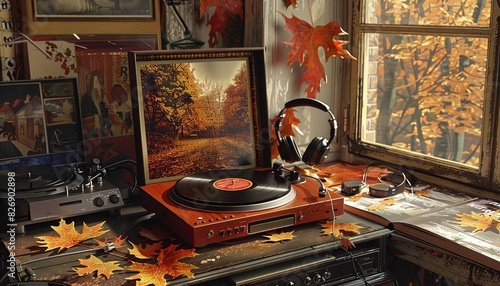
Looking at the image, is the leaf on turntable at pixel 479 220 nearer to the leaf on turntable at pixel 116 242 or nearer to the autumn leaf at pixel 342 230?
the autumn leaf at pixel 342 230

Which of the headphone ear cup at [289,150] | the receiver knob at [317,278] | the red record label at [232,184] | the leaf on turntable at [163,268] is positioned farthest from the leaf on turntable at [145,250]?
the headphone ear cup at [289,150]

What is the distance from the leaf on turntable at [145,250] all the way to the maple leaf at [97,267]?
5cm

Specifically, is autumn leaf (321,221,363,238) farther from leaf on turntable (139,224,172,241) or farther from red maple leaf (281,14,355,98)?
red maple leaf (281,14,355,98)

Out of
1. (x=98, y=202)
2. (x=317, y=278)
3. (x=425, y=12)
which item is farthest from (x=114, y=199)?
(x=425, y=12)

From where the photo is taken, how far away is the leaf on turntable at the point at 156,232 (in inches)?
58.5

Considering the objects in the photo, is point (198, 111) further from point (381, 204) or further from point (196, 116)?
point (381, 204)

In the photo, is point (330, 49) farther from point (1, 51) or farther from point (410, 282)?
point (1, 51)

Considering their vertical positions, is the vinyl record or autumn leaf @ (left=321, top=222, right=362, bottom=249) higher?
the vinyl record

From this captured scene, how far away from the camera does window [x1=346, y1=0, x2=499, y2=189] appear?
1.81 metres

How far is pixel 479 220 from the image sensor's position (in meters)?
1.59

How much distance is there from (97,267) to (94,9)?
33.4 inches

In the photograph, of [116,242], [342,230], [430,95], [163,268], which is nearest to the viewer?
[163,268]

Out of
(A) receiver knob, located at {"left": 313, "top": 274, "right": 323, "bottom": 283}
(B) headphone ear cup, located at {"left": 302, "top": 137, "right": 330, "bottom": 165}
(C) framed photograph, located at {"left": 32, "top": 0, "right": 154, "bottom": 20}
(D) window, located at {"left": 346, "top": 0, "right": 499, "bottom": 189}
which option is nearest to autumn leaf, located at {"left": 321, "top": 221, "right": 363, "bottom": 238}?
(A) receiver knob, located at {"left": 313, "top": 274, "right": 323, "bottom": 283}

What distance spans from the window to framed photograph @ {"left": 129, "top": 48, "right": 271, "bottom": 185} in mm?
512
